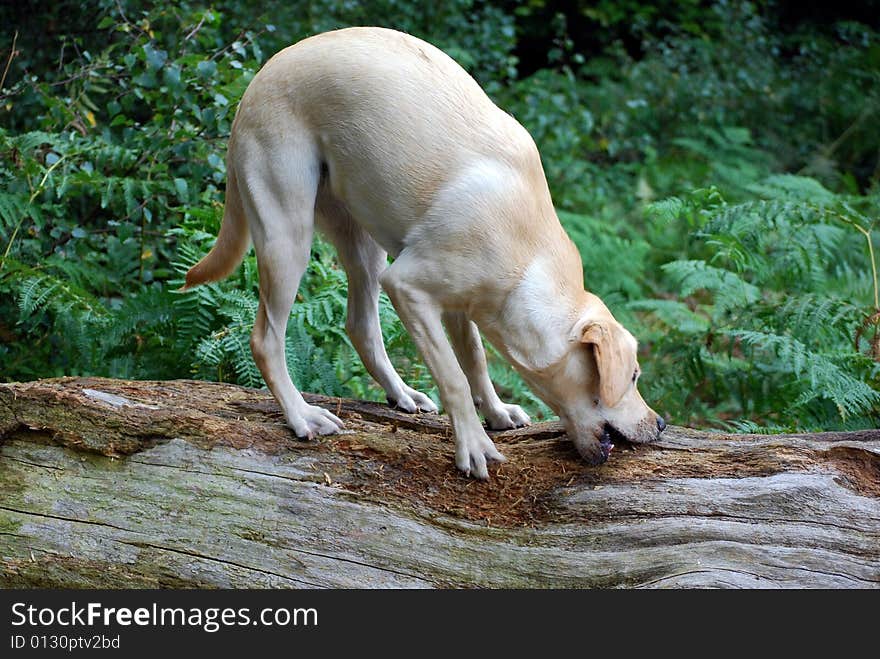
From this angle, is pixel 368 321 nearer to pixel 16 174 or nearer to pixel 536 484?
pixel 536 484

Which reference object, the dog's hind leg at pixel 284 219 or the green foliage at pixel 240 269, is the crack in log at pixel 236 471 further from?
the green foliage at pixel 240 269

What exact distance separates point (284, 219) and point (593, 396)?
1.46 meters

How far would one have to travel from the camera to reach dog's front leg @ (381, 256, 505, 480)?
12.1ft

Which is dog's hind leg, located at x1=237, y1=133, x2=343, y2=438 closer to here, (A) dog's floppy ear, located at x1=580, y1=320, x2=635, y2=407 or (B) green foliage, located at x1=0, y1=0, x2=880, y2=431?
(B) green foliage, located at x1=0, y1=0, x2=880, y2=431

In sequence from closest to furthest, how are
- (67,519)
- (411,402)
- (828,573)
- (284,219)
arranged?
1. (828,573)
2. (67,519)
3. (284,219)
4. (411,402)

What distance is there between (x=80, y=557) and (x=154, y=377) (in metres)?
1.99

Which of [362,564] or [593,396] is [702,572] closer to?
[593,396]

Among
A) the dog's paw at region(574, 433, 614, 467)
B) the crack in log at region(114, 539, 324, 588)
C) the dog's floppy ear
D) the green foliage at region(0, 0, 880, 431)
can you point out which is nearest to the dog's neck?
the dog's floppy ear

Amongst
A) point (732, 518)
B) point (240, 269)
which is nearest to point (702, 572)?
point (732, 518)

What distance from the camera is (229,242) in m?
4.26

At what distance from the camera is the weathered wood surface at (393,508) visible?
3209 millimetres

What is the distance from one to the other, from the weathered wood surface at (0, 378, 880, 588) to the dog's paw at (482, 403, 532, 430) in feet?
1.21

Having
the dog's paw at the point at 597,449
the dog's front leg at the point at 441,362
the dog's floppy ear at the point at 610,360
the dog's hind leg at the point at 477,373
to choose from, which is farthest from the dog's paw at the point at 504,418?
the dog's floppy ear at the point at 610,360

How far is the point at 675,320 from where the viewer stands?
22.9 feet
